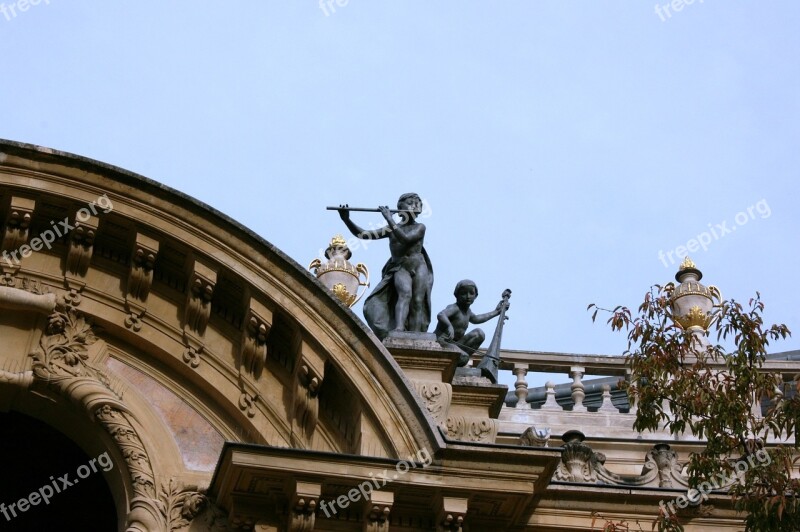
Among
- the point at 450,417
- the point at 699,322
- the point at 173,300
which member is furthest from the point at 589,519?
the point at 699,322

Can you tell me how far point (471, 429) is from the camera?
15.9 m

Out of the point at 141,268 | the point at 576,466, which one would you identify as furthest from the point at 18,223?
the point at 576,466

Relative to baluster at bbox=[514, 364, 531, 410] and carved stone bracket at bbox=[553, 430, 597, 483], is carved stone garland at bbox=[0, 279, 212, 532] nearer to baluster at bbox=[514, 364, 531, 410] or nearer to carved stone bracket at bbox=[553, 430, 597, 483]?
carved stone bracket at bbox=[553, 430, 597, 483]

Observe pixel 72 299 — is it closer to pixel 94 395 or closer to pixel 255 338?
pixel 94 395

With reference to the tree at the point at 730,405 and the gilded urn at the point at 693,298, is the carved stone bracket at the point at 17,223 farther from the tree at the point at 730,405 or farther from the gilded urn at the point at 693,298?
the gilded urn at the point at 693,298

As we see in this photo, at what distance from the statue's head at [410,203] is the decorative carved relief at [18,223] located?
392cm

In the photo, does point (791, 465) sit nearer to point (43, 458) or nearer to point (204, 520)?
point (204, 520)

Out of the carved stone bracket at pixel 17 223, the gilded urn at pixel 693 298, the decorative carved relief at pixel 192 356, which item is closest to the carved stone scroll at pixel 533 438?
the decorative carved relief at pixel 192 356

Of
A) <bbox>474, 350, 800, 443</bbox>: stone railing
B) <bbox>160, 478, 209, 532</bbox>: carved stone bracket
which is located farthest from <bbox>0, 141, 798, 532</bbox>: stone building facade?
<bbox>474, 350, 800, 443</bbox>: stone railing

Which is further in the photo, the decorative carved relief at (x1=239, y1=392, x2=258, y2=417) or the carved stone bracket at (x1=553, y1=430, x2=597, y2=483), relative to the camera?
the carved stone bracket at (x1=553, y1=430, x2=597, y2=483)

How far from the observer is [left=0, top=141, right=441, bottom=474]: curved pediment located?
15586 mm

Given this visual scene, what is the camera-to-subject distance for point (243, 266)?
15.8 m

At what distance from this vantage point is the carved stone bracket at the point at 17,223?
1595 cm

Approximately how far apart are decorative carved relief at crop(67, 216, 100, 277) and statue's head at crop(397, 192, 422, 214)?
130 inches
